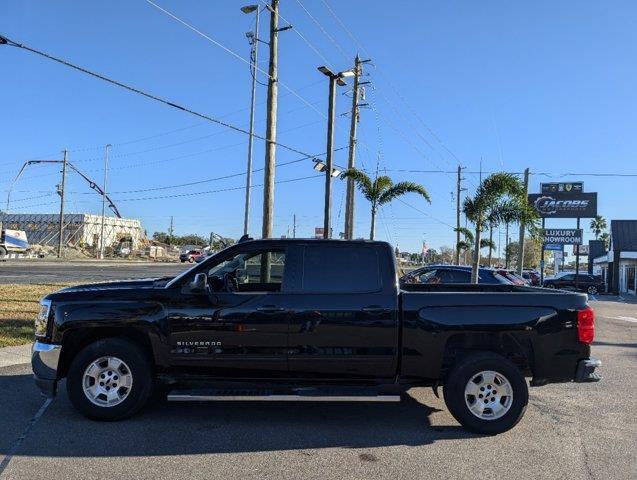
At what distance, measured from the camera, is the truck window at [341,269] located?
6.05m

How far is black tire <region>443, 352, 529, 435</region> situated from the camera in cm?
575

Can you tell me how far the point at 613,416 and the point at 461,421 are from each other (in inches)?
82.4

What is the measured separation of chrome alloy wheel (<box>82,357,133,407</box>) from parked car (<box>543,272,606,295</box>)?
4216 cm

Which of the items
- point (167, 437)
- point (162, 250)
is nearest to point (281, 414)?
point (167, 437)

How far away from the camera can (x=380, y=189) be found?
75.0 feet

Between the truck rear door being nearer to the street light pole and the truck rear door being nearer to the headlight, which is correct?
the headlight

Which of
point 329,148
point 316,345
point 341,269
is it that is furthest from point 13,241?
point 316,345

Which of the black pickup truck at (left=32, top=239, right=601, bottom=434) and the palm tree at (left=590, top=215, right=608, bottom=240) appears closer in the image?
the black pickup truck at (left=32, top=239, right=601, bottom=434)

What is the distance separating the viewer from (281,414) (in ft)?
20.8

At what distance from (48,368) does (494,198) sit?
1628 cm

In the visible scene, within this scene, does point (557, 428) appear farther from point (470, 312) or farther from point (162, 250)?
point (162, 250)

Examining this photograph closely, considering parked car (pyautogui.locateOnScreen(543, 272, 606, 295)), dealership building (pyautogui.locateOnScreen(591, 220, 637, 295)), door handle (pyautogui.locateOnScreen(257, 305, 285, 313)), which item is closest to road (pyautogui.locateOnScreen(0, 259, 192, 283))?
door handle (pyautogui.locateOnScreen(257, 305, 285, 313))

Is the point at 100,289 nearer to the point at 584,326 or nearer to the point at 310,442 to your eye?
the point at 310,442

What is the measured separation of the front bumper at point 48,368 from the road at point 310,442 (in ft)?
1.16
